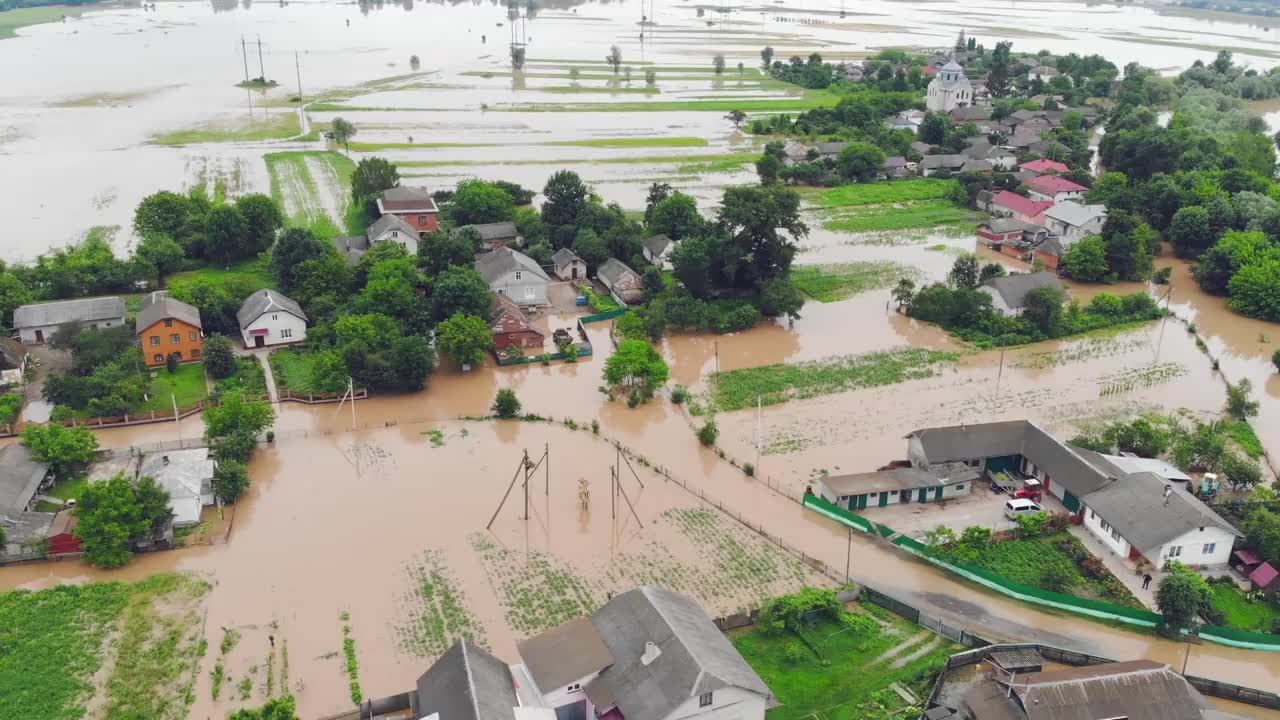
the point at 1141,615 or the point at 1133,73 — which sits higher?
the point at 1133,73

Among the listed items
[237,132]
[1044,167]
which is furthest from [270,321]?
[1044,167]

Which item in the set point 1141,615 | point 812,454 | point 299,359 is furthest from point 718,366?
point 1141,615

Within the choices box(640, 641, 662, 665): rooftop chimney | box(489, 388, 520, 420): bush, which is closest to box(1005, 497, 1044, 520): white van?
box(640, 641, 662, 665): rooftop chimney

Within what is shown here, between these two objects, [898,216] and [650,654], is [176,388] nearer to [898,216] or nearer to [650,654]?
[650,654]

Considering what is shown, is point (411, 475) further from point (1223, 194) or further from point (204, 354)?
point (1223, 194)

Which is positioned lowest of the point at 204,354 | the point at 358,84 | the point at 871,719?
the point at 871,719

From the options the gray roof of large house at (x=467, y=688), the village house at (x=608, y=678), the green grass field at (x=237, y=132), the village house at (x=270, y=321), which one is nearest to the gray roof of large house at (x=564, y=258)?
the village house at (x=270, y=321)

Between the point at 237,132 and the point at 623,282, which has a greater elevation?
the point at 237,132
